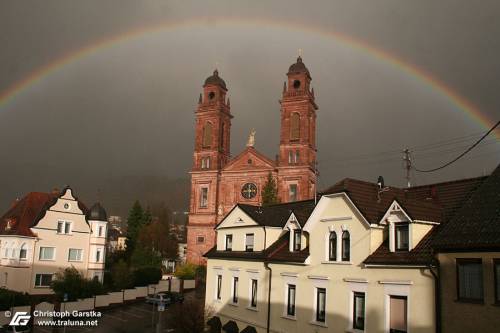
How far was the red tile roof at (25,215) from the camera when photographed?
54.4 metres

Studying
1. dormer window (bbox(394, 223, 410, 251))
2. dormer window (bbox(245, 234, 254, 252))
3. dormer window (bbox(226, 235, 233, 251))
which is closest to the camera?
dormer window (bbox(394, 223, 410, 251))

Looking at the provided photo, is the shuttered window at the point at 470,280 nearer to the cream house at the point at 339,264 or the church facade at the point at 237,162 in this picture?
the cream house at the point at 339,264

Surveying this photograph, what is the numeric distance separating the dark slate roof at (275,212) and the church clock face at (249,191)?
45.7 metres

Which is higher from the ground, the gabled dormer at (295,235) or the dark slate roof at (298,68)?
the dark slate roof at (298,68)

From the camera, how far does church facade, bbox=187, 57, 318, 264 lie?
79500mm

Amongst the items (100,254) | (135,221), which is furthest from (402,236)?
(135,221)

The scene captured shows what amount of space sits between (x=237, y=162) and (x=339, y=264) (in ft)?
202

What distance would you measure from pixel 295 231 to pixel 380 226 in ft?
23.6

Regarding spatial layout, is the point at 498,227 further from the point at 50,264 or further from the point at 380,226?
the point at 50,264

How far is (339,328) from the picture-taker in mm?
22656

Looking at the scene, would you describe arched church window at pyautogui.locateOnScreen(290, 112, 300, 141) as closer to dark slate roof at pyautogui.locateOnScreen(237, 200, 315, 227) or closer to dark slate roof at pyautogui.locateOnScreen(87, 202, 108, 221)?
dark slate roof at pyautogui.locateOnScreen(87, 202, 108, 221)

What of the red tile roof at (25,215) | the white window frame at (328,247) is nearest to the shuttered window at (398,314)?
the white window frame at (328,247)

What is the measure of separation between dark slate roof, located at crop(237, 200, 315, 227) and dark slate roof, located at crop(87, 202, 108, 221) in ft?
108

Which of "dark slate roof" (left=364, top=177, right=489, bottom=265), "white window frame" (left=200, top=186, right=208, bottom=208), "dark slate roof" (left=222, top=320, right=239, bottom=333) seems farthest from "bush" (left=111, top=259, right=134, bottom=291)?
"dark slate roof" (left=364, top=177, right=489, bottom=265)
